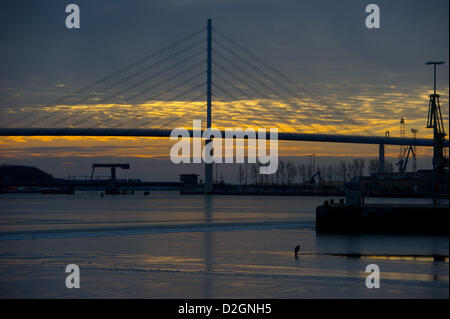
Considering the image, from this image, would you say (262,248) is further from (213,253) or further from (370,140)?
(370,140)

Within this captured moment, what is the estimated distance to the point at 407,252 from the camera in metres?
16.7

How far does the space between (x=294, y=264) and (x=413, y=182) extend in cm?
7806
